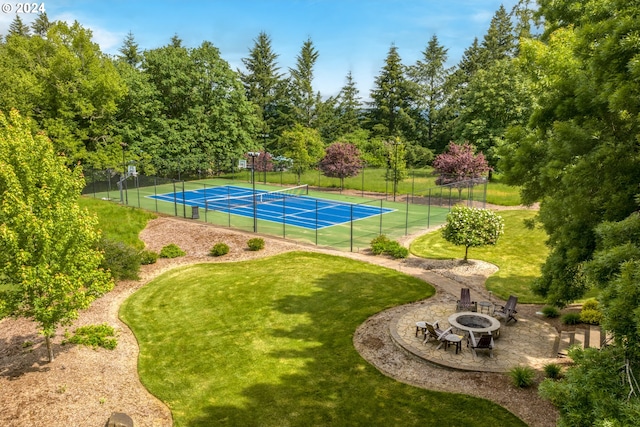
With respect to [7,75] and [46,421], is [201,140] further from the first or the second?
[46,421]

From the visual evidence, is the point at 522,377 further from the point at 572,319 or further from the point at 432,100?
the point at 432,100

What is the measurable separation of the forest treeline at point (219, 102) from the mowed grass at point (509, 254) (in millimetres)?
13524

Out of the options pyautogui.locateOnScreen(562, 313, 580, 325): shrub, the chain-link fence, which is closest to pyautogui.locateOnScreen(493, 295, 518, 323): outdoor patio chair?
pyautogui.locateOnScreen(562, 313, 580, 325): shrub

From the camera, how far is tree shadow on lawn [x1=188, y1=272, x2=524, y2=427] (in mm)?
10995

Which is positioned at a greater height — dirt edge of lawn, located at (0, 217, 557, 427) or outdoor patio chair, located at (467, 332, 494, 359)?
outdoor patio chair, located at (467, 332, 494, 359)

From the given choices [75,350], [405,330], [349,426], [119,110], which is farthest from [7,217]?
[119,110]

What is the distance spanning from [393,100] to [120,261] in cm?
6660

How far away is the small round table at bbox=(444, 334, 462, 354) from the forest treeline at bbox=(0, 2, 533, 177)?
23040 mm

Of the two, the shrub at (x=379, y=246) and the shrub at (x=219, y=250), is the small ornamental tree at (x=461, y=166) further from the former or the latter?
the shrub at (x=219, y=250)

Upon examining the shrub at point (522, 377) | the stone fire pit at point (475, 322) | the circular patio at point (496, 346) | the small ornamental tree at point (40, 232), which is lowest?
the circular patio at point (496, 346)

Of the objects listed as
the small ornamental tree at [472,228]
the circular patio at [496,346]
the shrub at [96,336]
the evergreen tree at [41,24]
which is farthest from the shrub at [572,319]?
the evergreen tree at [41,24]

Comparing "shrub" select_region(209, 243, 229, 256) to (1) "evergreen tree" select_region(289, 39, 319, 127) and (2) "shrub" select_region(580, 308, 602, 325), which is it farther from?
(1) "evergreen tree" select_region(289, 39, 319, 127)

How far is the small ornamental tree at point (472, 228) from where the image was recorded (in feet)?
72.5

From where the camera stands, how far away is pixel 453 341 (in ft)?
45.5
